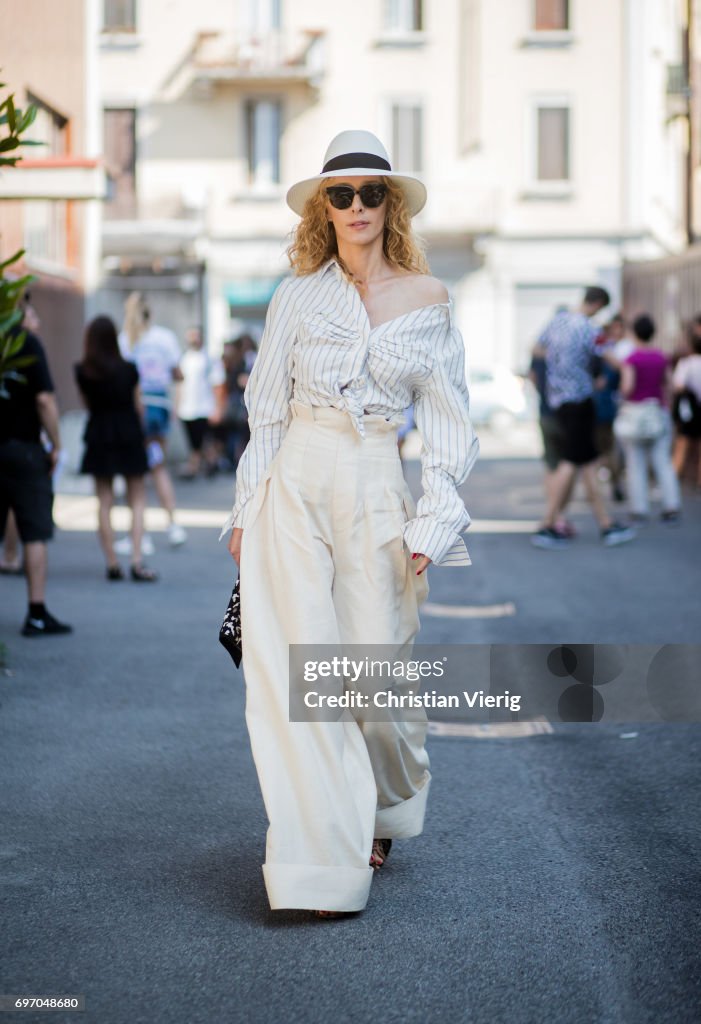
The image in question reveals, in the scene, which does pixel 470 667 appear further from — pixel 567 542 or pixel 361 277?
pixel 567 542

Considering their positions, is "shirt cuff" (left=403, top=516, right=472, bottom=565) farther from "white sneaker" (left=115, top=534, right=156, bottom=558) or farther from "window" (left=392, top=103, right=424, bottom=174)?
"window" (left=392, top=103, right=424, bottom=174)

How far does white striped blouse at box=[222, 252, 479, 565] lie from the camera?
4234 millimetres

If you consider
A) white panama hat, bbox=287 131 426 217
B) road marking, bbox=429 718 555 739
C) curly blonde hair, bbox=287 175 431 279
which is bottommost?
road marking, bbox=429 718 555 739

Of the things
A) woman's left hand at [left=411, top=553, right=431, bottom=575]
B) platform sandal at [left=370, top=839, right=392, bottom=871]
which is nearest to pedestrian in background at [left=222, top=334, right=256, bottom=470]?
platform sandal at [left=370, top=839, right=392, bottom=871]

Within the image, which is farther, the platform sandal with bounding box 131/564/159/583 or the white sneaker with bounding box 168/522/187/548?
the white sneaker with bounding box 168/522/187/548

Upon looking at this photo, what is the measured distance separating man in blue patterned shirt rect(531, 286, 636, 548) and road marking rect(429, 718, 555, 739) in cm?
616

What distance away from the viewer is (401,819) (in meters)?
4.43

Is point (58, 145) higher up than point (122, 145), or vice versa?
point (122, 145)

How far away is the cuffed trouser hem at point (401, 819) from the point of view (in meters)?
4.41

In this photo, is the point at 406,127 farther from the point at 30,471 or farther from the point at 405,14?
the point at 30,471

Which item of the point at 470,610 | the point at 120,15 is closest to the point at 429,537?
the point at 470,610

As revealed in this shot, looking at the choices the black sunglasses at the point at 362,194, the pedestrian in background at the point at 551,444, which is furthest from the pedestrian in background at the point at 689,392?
the black sunglasses at the point at 362,194

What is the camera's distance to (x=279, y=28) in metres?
39.0

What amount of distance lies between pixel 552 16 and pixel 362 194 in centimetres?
3628
